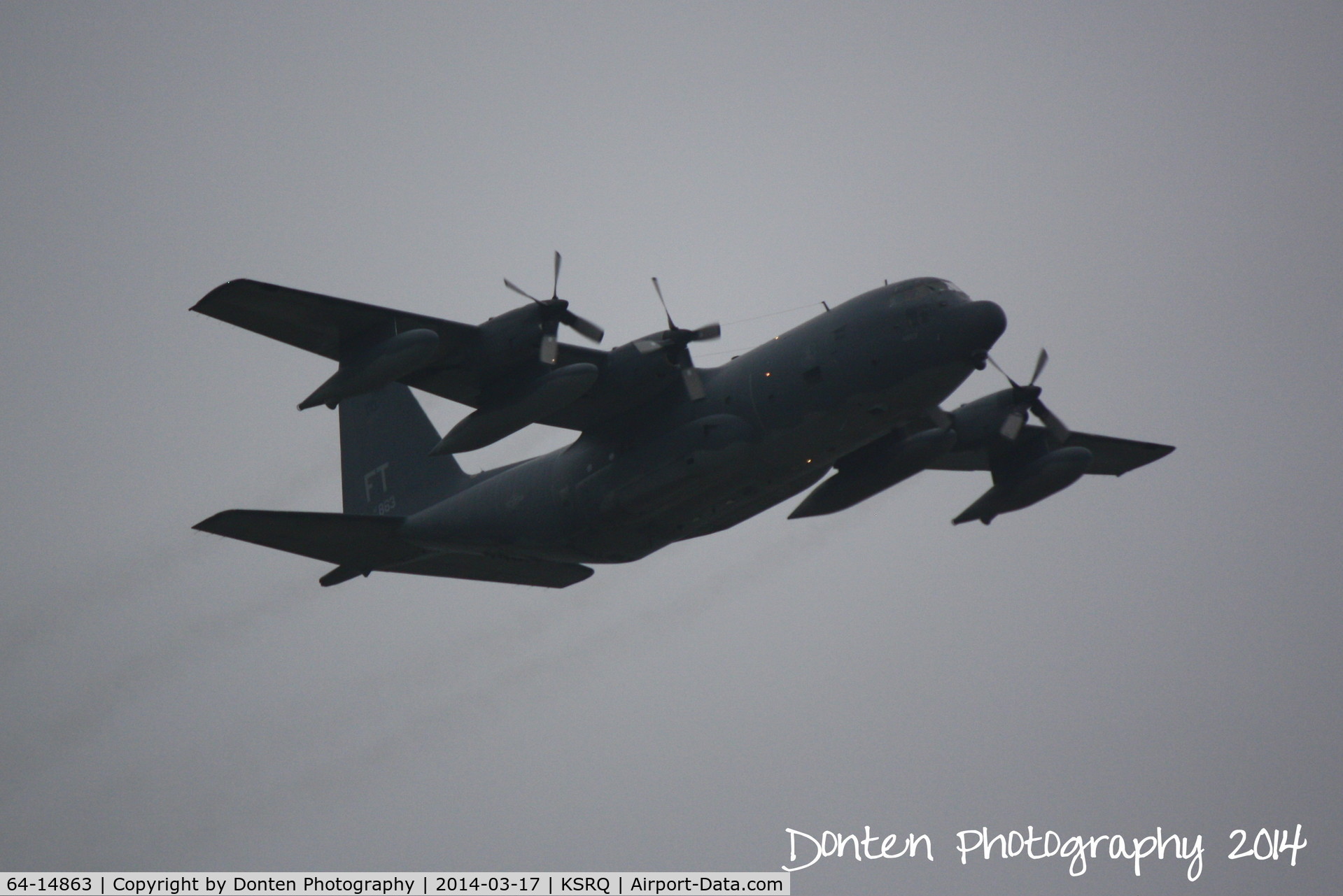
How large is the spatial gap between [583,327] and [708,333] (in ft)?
7.75

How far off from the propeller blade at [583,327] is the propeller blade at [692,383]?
5.40 feet

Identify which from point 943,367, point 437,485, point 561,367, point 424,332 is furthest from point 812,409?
point 437,485

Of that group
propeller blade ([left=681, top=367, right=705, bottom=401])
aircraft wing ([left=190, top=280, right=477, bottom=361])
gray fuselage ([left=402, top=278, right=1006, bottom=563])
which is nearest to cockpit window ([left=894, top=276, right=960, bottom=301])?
gray fuselage ([left=402, top=278, right=1006, bottom=563])

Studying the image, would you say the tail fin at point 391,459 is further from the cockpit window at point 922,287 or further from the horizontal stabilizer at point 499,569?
the cockpit window at point 922,287

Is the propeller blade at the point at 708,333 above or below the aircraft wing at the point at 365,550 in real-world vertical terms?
above

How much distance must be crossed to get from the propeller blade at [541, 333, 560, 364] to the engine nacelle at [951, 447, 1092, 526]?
9.59 meters

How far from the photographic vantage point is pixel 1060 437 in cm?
2500

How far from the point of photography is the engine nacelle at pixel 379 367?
64.0ft


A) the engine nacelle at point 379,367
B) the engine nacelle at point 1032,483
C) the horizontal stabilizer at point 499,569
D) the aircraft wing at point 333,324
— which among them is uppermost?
the aircraft wing at point 333,324

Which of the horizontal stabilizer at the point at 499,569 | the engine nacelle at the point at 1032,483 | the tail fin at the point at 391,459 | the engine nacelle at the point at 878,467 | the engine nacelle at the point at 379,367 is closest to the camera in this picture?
the engine nacelle at the point at 379,367

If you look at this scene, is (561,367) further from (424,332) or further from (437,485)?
(437,485)

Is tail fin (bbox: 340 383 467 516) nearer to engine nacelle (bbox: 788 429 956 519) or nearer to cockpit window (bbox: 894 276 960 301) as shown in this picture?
engine nacelle (bbox: 788 429 956 519)

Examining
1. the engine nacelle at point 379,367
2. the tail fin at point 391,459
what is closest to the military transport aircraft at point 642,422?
the engine nacelle at point 379,367

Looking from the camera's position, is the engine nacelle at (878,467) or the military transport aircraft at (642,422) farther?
the engine nacelle at (878,467)
